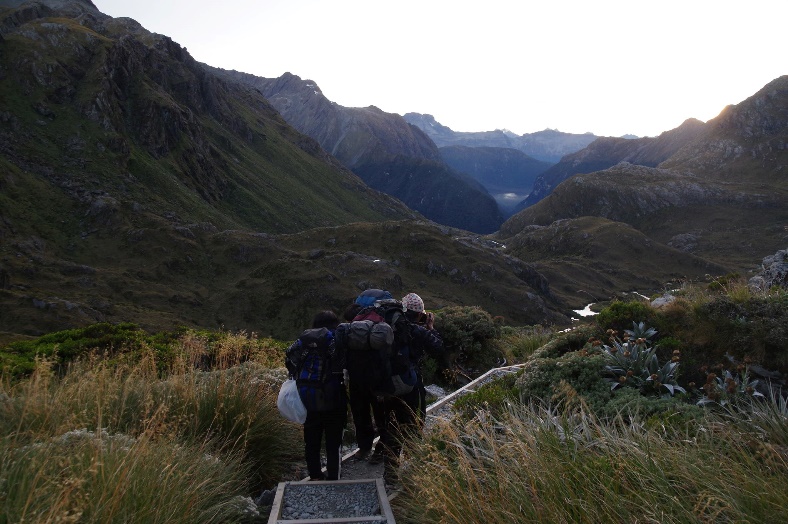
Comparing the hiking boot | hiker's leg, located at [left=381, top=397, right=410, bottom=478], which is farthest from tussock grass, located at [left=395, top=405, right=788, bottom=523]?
the hiking boot

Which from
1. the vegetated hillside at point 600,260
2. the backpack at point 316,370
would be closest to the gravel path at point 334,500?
the backpack at point 316,370

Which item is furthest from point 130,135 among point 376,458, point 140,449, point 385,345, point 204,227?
point 140,449

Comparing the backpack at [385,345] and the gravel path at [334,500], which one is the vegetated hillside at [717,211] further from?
the gravel path at [334,500]

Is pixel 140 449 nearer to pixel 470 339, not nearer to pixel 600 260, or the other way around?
pixel 470 339

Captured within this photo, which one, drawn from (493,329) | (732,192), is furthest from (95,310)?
(732,192)

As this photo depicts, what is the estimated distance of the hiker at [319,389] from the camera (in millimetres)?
6133

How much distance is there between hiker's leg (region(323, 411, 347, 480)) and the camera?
632 cm

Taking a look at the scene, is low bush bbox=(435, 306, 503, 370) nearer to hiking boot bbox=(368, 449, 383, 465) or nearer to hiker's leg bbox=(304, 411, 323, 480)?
hiking boot bbox=(368, 449, 383, 465)

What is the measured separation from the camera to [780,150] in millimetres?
190500

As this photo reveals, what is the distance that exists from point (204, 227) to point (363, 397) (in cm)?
9157

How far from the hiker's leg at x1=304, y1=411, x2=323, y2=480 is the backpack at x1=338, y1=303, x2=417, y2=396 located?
78 cm

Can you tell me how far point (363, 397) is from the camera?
6.97 m

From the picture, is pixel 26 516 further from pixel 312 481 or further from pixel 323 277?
pixel 323 277

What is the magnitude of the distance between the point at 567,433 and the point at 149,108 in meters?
136
